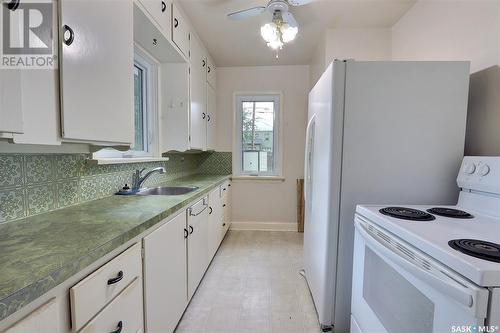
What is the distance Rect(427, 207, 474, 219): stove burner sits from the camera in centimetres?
115

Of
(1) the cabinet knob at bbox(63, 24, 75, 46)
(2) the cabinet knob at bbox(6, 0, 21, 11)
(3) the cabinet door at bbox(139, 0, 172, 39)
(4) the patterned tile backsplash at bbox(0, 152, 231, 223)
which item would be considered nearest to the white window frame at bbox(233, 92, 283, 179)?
(3) the cabinet door at bbox(139, 0, 172, 39)

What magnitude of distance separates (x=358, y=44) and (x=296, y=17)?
0.76m

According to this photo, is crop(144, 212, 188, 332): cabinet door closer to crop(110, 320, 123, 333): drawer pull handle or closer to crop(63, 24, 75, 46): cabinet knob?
crop(110, 320, 123, 333): drawer pull handle

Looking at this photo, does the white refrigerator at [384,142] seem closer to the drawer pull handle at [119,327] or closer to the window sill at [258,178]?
the drawer pull handle at [119,327]

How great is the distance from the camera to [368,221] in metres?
1.19

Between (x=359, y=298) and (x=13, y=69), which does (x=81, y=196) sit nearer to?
(x=13, y=69)

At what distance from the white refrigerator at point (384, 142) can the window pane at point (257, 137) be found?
7.58 ft

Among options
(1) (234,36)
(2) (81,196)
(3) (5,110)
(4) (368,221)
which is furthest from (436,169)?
(1) (234,36)

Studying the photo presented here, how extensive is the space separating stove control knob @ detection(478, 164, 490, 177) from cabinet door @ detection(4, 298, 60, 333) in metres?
1.80

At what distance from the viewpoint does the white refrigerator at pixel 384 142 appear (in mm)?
1426

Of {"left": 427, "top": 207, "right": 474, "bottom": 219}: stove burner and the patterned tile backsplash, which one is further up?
the patterned tile backsplash

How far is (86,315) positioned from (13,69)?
0.75 meters

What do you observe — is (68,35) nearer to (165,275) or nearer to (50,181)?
(50,181)

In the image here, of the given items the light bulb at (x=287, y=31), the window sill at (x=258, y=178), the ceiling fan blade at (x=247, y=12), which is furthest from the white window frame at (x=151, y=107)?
the window sill at (x=258, y=178)
